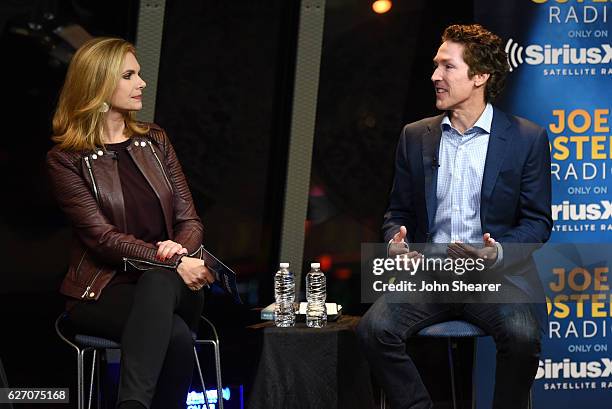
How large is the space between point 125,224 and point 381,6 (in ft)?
5.86

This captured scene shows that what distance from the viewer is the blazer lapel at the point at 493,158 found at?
3766 millimetres

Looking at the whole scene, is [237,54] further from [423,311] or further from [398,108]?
[423,311]

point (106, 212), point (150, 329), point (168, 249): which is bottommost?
point (150, 329)

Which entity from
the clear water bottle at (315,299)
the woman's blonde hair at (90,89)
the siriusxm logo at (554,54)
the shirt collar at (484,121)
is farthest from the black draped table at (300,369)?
the siriusxm logo at (554,54)

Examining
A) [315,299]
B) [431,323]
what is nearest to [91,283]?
[315,299]

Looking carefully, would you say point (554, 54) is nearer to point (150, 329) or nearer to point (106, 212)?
point (106, 212)

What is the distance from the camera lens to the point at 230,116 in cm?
482

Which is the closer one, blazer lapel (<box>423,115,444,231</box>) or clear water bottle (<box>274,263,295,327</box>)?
blazer lapel (<box>423,115,444,231</box>)

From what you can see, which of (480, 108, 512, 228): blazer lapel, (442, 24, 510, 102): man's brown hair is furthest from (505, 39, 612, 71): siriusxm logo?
(480, 108, 512, 228): blazer lapel

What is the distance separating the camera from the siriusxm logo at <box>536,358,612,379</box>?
14.3 feet

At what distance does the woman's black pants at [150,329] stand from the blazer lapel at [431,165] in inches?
37.4

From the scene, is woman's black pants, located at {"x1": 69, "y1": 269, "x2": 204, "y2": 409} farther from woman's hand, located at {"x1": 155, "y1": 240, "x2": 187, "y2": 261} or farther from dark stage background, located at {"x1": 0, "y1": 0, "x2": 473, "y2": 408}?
dark stage background, located at {"x1": 0, "y1": 0, "x2": 473, "y2": 408}

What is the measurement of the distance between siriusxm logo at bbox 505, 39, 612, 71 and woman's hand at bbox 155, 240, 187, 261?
172cm

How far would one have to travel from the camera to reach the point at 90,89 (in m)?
3.88
